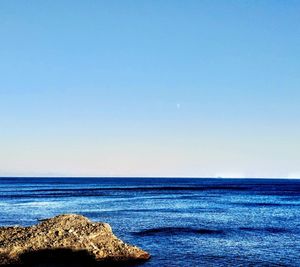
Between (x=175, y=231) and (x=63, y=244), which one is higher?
(x=63, y=244)

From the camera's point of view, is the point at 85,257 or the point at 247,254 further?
the point at 247,254

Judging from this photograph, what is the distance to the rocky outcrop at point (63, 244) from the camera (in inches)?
982

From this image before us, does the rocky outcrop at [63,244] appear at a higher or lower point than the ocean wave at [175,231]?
higher

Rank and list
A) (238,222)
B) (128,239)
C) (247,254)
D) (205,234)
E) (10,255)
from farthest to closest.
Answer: (238,222), (205,234), (128,239), (247,254), (10,255)

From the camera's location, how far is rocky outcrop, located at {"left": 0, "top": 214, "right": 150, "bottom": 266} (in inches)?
982

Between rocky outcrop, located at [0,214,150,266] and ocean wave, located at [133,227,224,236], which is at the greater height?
rocky outcrop, located at [0,214,150,266]

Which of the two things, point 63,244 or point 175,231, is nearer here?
point 63,244

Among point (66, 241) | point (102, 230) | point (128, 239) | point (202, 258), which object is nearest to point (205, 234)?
point (128, 239)

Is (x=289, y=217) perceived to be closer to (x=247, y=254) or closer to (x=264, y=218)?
(x=264, y=218)

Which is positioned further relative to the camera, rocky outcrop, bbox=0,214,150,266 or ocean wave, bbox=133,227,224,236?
ocean wave, bbox=133,227,224,236

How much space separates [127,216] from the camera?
5153 centimetres

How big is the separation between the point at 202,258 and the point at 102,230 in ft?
23.8

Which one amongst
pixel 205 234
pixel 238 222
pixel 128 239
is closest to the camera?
pixel 128 239

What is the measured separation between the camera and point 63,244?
84.1 feet
